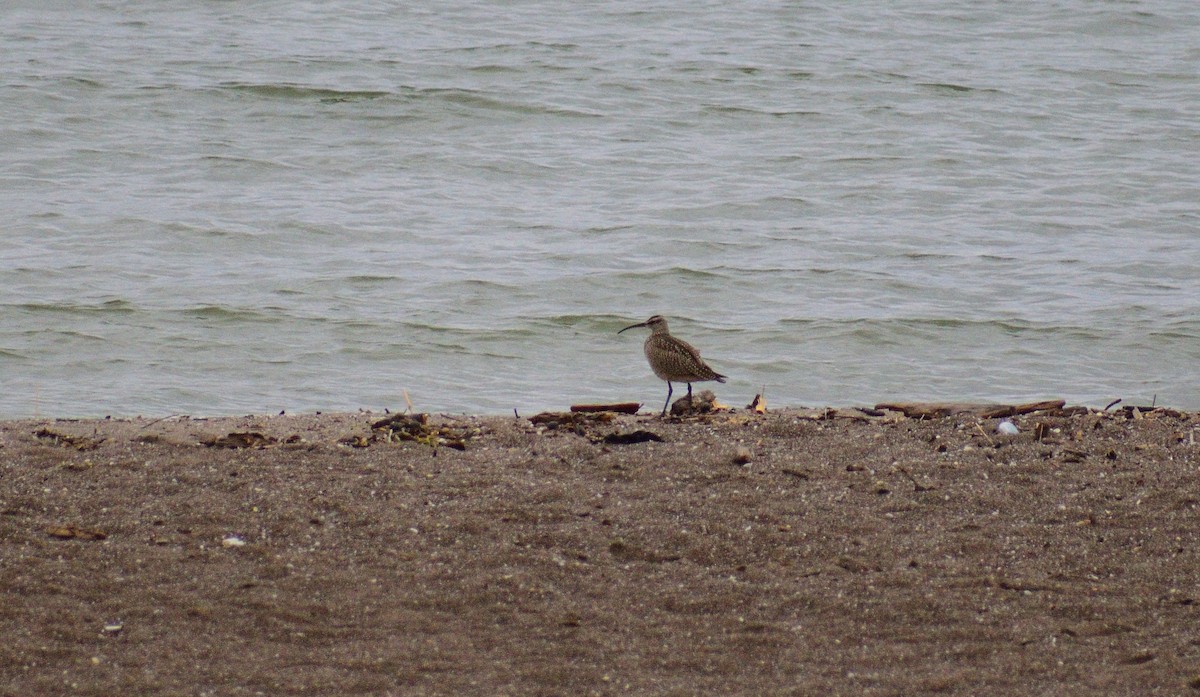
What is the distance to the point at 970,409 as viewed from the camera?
25.2 feet

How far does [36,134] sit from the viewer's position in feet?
57.0

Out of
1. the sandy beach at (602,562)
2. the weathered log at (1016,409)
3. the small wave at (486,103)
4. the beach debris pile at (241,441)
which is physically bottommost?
the small wave at (486,103)

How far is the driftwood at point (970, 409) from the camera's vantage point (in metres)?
7.51

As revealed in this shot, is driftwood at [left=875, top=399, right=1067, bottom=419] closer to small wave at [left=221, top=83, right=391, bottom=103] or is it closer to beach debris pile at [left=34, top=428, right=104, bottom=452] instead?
beach debris pile at [left=34, top=428, right=104, bottom=452]

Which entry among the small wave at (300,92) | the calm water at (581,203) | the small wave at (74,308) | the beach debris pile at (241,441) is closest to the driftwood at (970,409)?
the calm water at (581,203)

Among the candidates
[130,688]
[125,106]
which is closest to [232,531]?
[130,688]

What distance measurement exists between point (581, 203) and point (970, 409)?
8.48m

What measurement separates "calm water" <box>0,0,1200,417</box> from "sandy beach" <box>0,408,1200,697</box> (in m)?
2.90

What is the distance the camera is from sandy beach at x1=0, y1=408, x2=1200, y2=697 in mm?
4316

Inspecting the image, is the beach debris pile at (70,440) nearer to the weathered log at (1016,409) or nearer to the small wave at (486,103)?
the weathered log at (1016,409)

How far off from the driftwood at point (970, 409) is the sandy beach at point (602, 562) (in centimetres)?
39

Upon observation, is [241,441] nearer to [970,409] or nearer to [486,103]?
[970,409]

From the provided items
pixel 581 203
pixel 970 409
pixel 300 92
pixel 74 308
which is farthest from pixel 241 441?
pixel 300 92

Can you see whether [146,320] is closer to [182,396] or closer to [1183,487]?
[182,396]
